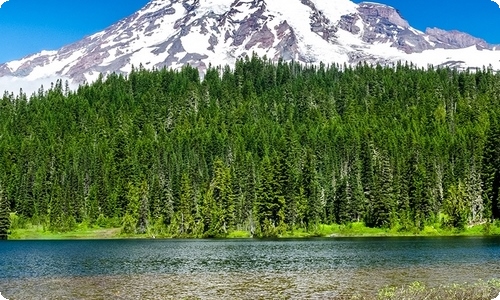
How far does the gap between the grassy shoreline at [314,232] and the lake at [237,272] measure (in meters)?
47.5

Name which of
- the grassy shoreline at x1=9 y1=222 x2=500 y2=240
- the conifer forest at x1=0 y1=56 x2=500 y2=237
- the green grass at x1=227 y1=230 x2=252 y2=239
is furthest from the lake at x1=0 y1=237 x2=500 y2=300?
the conifer forest at x1=0 y1=56 x2=500 y2=237

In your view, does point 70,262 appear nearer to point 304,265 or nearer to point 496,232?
point 304,265

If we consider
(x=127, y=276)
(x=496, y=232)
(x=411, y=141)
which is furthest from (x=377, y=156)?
(x=127, y=276)

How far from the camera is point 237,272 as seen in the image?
63312 millimetres

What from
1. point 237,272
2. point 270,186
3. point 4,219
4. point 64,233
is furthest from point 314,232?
point 237,272

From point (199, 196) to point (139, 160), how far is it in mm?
44401

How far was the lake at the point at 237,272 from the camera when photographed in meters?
49.3

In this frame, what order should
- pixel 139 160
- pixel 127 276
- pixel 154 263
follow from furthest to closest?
pixel 139 160 → pixel 154 263 → pixel 127 276

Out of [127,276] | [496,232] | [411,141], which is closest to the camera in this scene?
[127,276]

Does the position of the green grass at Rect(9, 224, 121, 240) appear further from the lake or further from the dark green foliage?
the lake

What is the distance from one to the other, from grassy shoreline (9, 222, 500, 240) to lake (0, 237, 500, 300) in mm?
47526

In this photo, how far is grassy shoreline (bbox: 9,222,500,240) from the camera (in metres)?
135

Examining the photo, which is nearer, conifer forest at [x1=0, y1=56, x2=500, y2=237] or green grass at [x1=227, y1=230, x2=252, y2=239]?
conifer forest at [x1=0, y1=56, x2=500, y2=237]

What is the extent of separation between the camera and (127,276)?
2387 inches
